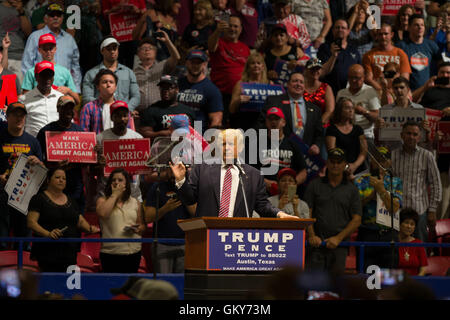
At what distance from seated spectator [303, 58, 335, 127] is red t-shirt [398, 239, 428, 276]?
2801 mm

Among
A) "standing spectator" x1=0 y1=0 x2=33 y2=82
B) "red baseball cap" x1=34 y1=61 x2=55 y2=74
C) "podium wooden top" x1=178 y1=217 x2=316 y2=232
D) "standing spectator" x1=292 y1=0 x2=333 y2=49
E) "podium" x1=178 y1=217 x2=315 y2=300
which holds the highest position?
"standing spectator" x1=292 y1=0 x2=333 y2=49

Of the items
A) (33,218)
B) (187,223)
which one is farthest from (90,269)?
(187,223)

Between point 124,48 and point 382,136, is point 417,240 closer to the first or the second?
point 382,136

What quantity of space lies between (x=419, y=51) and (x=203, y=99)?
4221mm

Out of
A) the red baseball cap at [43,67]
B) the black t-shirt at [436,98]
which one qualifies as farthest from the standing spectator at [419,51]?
the red baseball cap at [43,67]

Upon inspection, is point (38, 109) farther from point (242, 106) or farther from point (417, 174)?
point (417, 174)

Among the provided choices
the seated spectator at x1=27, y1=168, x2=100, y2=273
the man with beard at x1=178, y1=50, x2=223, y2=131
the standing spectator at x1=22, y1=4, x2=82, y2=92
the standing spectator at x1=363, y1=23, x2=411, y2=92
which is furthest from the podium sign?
the standing spectator at x1=363, y1=23, x2=411, y2=92

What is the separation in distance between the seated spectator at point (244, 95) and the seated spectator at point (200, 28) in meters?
1.13

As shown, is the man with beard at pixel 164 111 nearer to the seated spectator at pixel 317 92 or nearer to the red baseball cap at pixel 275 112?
the red baseball cap at pixel 275 112

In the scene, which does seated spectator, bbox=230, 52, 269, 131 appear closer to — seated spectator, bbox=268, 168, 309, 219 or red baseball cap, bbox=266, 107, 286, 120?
red baseball cap, bbox=266, 107, 286, 120

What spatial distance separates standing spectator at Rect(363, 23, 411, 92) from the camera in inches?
511

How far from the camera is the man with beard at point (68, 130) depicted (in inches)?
381

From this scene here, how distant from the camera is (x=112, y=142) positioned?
972cm
